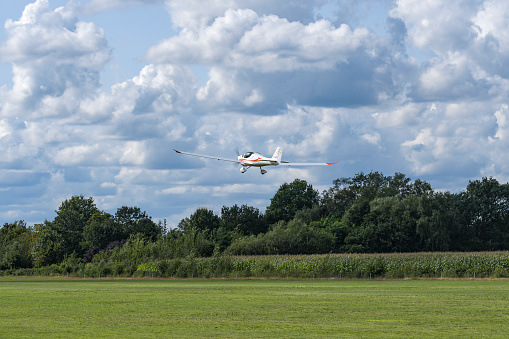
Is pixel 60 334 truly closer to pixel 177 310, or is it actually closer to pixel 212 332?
pixel 212 332

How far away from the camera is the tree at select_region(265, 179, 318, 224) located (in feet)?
529

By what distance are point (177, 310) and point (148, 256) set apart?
7415cm

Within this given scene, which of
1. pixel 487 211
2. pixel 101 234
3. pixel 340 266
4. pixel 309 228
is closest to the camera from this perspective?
pixel 340 266

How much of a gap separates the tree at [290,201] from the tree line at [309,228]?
0.23 meters

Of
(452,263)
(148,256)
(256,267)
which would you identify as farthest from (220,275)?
(452,263)

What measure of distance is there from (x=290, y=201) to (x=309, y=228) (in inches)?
1780

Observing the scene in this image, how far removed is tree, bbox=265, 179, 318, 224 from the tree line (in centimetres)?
23

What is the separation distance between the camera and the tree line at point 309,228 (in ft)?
371

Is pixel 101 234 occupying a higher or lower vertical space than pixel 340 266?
higher

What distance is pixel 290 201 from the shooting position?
164m

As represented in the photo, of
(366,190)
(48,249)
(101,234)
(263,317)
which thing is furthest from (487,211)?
(263,317)

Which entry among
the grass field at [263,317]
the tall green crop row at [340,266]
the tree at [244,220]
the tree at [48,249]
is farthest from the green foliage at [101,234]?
the grass field at [263,317]

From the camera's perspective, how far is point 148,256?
10744cm

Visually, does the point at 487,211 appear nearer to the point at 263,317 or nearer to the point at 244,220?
the point at 244,220
